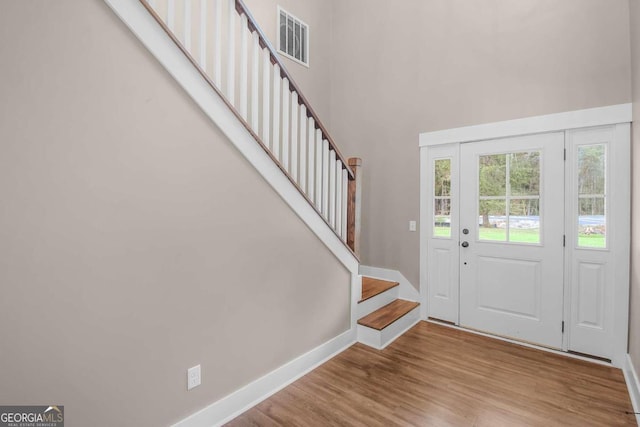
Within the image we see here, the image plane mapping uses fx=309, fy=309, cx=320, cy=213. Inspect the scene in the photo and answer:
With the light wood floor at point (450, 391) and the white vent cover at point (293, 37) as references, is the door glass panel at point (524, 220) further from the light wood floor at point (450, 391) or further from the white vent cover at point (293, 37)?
the white vent cover at point (293, 37)

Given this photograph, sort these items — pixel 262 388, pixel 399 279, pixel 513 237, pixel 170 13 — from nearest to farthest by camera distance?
pixel 170 13 → pixel 262 388 → pixel 513 237 → pixel 399 279

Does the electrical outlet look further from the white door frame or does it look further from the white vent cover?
the white vent cover

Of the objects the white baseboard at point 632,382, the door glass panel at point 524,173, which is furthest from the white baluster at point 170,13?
the white baseboard at point 632,382

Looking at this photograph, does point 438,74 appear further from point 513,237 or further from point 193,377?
point 193,377

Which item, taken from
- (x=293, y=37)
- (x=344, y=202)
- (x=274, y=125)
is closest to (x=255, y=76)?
(x=274, y=125)

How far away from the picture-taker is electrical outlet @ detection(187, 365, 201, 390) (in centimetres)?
174

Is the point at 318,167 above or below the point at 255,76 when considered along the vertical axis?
below

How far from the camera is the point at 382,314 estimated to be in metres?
3.24

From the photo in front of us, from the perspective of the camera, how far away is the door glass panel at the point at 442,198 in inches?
134

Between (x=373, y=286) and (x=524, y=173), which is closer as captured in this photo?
(x=524, y=173)

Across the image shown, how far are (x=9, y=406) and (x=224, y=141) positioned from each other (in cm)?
151

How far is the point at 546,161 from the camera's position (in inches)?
111

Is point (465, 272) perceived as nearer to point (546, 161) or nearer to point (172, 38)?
point (546, 161)

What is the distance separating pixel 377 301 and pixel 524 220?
167 centimetres
